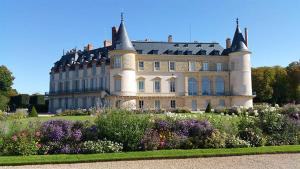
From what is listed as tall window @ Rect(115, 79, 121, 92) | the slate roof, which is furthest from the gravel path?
the slate roof

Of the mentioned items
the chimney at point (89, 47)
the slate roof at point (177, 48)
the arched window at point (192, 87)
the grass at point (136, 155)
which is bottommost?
the grass at point (136, 155)

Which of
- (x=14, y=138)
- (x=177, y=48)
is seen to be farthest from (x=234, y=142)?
(x=177, y=48)

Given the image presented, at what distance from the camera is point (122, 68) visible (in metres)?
38.8

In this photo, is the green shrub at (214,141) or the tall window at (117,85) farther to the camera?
the tall window at (117,85)

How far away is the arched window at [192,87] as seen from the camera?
4219 cm

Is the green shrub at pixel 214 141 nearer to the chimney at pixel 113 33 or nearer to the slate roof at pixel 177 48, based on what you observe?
the slate roof at pixel 177 48

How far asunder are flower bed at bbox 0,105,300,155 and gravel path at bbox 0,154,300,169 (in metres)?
1.58

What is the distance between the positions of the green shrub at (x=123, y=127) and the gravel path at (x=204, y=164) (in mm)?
1577

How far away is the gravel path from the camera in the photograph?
899 cm

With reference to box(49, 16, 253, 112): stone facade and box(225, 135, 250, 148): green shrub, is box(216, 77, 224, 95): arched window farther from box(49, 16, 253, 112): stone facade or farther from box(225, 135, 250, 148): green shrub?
box(225, 135, 250, 148): green shrub

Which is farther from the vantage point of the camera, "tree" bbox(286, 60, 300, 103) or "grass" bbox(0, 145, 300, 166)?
"tree" bbox(286, 60, 300, 103)

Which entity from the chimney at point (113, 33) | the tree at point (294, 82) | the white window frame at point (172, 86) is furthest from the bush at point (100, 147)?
the tree at point (294, 82)

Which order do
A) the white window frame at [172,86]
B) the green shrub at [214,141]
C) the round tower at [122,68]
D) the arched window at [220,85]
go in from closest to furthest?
the green shrub at [214,141], the round tower at [122,68], the white window frame at [172,86], the arched window at [220,85]

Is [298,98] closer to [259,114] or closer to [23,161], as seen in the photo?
[259,114]
